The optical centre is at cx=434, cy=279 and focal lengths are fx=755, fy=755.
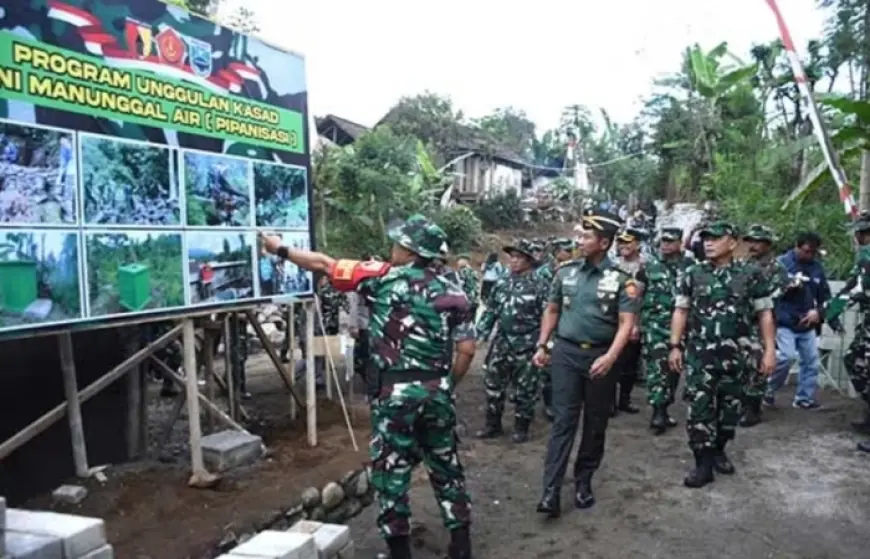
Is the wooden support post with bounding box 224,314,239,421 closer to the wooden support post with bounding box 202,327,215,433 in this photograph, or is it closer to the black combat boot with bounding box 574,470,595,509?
the wooden support post with bounding box 202,327,215,433

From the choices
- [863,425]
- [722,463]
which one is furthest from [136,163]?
A: [863,425]

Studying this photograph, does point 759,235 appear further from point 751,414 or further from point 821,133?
point 821,133

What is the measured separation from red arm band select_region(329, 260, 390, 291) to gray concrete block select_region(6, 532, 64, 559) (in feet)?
5.75

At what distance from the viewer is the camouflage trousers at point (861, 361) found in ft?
20.5

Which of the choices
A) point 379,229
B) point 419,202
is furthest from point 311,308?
point 419,202

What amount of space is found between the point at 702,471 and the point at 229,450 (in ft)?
10.8

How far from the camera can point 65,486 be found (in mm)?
4664

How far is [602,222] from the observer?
454 cm

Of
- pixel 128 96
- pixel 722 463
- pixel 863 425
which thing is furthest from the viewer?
pixel 863 425

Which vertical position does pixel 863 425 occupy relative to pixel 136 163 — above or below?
below

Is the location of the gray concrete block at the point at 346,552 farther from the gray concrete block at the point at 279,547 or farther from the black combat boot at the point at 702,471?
the black combat boot at the point at 702,471

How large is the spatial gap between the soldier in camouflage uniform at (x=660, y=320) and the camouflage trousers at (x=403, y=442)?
10.8ft

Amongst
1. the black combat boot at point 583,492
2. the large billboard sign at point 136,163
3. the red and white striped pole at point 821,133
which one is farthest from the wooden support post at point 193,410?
the red and white striped pole at point 821,133

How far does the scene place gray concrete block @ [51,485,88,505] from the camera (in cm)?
452
